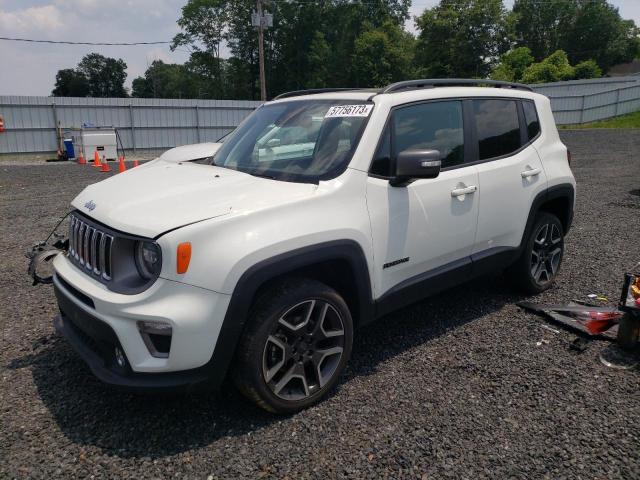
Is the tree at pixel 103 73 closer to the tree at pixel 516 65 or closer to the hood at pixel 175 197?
the tree at pixel 516 65

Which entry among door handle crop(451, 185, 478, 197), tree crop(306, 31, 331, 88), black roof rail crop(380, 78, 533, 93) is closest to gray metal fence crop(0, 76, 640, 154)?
black roof rail crop(380, 78, 533, 93)

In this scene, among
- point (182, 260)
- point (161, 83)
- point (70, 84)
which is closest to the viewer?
point (182, 260)

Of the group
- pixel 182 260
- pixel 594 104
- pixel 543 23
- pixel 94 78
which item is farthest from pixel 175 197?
pixel 94 78

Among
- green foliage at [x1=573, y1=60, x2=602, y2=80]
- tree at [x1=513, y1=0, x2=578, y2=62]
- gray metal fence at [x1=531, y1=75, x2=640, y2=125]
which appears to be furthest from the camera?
tree at [x1=513, y1=0, x2=578, y2=62]

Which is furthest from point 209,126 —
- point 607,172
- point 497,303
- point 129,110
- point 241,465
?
point 241,465

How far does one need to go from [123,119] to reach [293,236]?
2089 centimetres

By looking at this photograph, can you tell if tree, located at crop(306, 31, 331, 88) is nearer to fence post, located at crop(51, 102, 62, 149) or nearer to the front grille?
fence post, located at crop(51, 102, 62, 149)

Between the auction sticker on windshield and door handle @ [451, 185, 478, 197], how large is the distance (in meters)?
0.85

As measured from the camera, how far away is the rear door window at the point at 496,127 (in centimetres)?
409

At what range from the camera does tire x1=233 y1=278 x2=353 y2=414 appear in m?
2.76

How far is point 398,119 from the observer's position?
3.51m

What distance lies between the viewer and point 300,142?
3.53 meters

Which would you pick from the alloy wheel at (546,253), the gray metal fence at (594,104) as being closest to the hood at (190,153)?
the alloy wheel at (546,253)

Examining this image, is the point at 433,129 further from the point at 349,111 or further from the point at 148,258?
the point at 148,258
